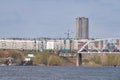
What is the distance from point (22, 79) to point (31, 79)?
1.63 meters

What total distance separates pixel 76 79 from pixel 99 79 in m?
5.09

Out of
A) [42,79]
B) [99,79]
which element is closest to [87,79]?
[99,79]

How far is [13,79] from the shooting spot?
101 metres

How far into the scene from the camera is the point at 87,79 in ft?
352

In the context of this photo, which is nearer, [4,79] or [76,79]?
[4,79]

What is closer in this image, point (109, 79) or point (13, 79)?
point (13, 79)

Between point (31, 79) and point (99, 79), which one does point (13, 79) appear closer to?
point (31, 79)

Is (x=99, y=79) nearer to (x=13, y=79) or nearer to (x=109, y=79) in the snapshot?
(x=109, y=79)

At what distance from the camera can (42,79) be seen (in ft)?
336

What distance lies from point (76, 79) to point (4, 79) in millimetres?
13821

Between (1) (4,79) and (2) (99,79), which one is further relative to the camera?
(2) (99,79)

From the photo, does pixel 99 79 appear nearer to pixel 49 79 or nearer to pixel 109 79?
pixel 109 79

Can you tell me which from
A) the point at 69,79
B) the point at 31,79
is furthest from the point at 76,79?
the point at 31,79

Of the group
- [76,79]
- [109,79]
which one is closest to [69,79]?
[76,79]
